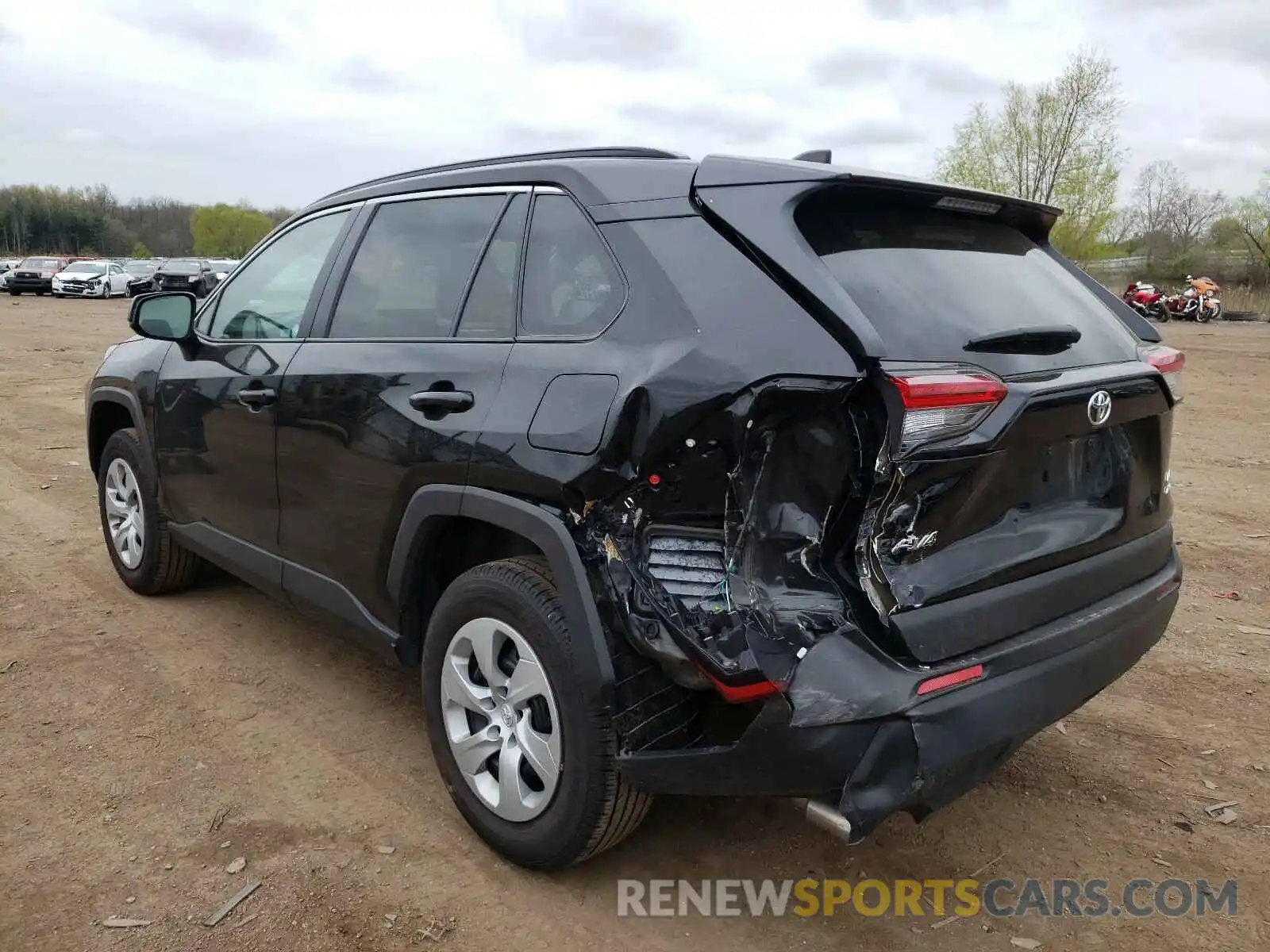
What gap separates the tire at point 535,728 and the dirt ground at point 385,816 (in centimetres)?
16

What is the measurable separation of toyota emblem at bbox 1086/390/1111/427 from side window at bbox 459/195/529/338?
1.54 m

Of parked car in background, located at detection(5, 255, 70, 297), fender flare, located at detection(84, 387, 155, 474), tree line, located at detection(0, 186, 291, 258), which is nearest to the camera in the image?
fender flare, located at detection(84, 387, 155, 474)

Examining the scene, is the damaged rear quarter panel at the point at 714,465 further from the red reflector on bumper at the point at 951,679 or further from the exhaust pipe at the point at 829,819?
the exhaust pipe at the point at 829,819

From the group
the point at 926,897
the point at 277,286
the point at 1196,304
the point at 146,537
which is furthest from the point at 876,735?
the point at 1196,304

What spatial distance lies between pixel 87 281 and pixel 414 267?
39483 millimetres

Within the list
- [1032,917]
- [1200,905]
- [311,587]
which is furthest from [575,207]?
[1200,905]

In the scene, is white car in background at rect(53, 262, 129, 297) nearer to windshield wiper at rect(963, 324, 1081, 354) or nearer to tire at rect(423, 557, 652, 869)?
tire at rect(423, 557, 652, 869)

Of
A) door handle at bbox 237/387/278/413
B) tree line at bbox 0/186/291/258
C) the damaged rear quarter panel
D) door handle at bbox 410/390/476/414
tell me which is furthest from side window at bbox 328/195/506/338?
tree line at bbox 0/186/291/258

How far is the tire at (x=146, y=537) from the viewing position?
4.46m

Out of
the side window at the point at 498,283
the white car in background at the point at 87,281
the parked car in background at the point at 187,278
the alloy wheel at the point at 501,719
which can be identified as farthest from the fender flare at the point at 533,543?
the white car in background at the point at 87,281

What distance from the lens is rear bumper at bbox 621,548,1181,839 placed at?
2031 millimetres

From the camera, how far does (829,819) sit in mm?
2094

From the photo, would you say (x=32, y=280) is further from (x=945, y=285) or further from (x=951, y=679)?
(x=951, y=679)

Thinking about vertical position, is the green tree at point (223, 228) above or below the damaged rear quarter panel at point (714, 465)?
above
